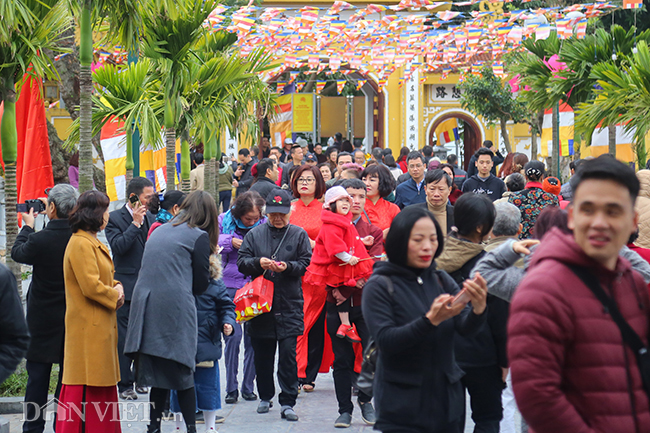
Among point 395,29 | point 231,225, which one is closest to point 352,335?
point 231,225

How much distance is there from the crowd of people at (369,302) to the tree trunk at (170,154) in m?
2.27

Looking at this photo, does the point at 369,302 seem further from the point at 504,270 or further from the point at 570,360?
the point at 570,360

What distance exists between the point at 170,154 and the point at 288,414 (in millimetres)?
5273

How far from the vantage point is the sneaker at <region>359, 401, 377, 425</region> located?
5.71 meters

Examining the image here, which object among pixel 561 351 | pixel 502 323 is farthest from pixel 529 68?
pixel 561 351

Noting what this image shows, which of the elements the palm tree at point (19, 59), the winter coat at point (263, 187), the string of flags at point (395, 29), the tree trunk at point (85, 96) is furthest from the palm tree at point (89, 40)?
the string of flags at point (395, 29)

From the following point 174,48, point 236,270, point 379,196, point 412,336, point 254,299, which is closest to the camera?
point 412,336

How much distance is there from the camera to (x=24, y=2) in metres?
6.29

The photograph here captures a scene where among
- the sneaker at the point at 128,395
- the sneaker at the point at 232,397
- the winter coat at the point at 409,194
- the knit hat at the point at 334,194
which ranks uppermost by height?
the knit hat at the point at 334,194

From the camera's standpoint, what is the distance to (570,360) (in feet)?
7.28

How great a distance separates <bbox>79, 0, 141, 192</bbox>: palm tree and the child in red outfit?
2.44 m

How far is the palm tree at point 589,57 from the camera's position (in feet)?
39.2

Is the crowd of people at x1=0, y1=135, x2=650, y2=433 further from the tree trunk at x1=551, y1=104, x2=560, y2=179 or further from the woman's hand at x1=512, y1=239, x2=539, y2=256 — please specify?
the tree trunk at x1=551, y1=104, x2=560, y2=179

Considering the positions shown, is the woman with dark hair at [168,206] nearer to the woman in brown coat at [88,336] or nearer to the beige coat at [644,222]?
the woman in brown coat at [88,336]
